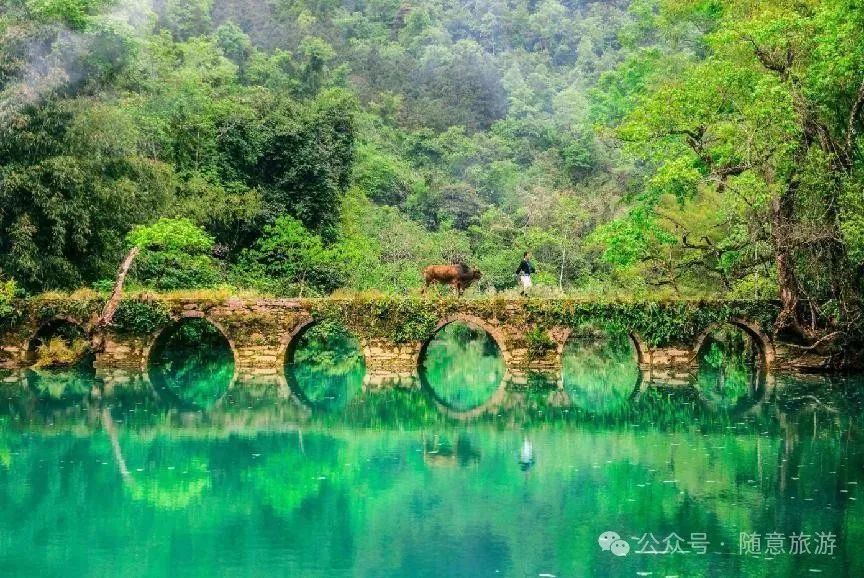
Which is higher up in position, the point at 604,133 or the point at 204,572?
the point at 604,133

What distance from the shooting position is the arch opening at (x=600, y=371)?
73.6 ft

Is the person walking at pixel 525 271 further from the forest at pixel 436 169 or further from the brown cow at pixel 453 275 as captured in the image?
the forest at pixel 436 169

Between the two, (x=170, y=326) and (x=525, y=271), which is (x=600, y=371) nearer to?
(x=525, y=271)

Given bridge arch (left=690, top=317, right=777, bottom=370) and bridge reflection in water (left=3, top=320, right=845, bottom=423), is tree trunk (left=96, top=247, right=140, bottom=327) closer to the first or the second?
bridge reflection in water (left=3, top=320, right=845, bottom=423)

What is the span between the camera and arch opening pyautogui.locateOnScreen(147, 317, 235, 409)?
22.8 meters

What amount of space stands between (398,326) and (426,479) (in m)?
11.3

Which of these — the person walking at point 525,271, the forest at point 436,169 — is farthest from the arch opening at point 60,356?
the person walking at point 525,271

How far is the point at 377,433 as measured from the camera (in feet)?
59.3

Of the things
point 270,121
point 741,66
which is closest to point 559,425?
point 741,66

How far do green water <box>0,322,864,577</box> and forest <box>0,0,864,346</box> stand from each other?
3.68 m

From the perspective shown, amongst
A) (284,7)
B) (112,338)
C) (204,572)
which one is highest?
(284,7)

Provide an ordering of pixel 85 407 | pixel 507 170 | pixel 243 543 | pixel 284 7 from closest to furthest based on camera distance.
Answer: pixel 243 543
pixel 85 407
pixel 507 170
pixel 284 7

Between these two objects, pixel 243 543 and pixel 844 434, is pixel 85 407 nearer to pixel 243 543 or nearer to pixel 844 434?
pixel 243 543

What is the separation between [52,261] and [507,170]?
26192mm
